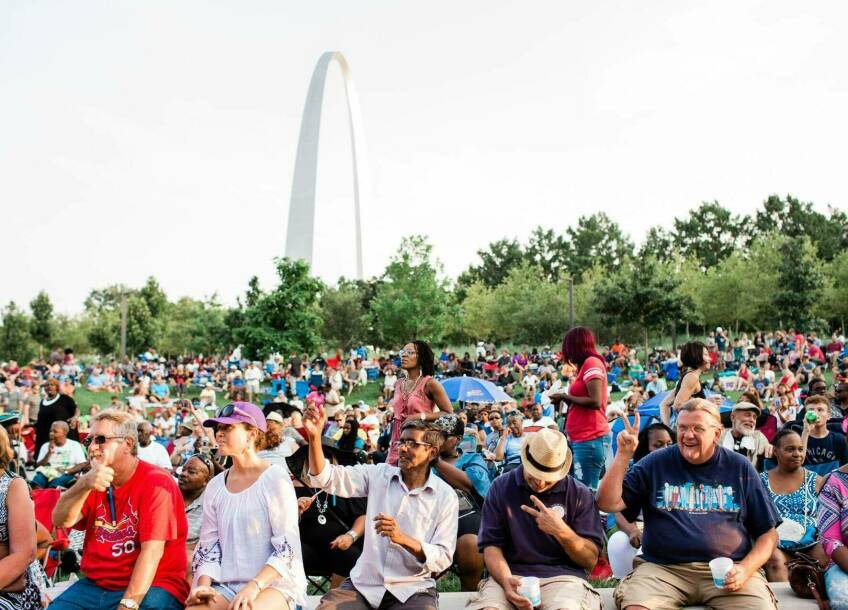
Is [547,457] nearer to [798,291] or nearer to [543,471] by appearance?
[543,471]

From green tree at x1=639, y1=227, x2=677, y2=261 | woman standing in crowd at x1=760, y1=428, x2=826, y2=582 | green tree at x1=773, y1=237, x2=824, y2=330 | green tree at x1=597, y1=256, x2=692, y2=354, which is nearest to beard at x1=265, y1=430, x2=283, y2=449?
woman standing in crowd at x1=760, y1=428, x2=826, y2=582

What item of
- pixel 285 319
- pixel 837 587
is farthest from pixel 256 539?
pixel 285 319

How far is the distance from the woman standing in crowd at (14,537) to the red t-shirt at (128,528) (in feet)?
0.82

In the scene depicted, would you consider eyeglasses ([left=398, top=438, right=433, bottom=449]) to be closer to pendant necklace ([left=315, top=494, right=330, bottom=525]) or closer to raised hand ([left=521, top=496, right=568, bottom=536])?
raised hand ([left=521, top=496, right=568, bottom=536])

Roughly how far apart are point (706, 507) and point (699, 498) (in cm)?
6

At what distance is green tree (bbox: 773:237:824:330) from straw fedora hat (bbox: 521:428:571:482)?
124 feet

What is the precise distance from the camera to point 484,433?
40.7ft

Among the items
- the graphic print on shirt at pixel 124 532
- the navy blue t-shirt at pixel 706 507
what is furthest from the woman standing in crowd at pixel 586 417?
the graphic print on shirt at pixel 124 532

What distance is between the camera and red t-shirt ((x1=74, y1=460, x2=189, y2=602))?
3.75 meters

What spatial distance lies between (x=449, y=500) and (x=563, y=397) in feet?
5.08

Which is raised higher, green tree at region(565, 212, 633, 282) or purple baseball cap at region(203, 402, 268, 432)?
green tree at region(565, 212, 633, 282)

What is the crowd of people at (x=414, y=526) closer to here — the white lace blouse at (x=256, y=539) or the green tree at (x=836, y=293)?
the white lace blouse at (x=256, y=539)

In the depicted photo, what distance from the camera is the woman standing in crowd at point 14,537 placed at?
366 cm

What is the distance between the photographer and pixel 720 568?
3.67m
